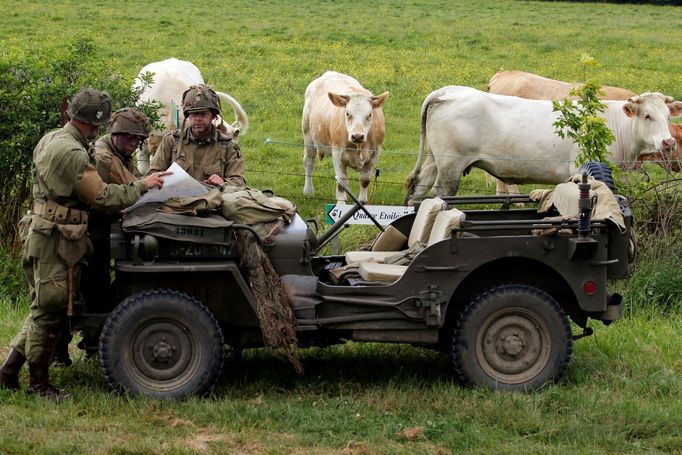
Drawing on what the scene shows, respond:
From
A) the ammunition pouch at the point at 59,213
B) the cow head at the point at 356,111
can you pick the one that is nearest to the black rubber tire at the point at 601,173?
the ammunition pouch at the point at 59,213

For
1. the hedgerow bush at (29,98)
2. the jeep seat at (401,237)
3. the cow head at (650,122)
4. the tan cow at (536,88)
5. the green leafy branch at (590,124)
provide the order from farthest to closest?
the tan cow at (536,88)
the cow head at (650,122)
the green leafy branch at (590,124)
the hedgerow bush at (29,98)
the jeep seat at (401,237)

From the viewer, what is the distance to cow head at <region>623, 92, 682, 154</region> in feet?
41.4

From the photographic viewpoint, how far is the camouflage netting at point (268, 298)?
6.52m

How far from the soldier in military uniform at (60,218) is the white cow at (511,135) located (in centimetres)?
652

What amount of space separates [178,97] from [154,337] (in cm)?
886

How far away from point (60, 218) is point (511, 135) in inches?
286

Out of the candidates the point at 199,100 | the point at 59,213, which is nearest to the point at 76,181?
the point at 59,213

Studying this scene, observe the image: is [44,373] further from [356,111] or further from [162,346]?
[356,111]

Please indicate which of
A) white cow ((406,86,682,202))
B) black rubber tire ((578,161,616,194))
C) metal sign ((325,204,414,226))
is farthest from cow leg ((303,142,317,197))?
black rubber tire ((578,161,616,194))

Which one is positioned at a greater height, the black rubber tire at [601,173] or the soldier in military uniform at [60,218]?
the black rubber tire at [601,173]

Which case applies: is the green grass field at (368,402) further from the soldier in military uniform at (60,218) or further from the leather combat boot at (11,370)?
the soldier in military uniform at (60,218)

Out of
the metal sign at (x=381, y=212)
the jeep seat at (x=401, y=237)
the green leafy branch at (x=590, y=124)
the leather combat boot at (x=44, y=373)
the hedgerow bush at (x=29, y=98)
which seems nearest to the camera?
the leather combat boot at (x=44, y=373)

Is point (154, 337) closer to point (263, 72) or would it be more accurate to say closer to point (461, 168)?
point (461, 168)

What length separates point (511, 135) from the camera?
12641 mm
